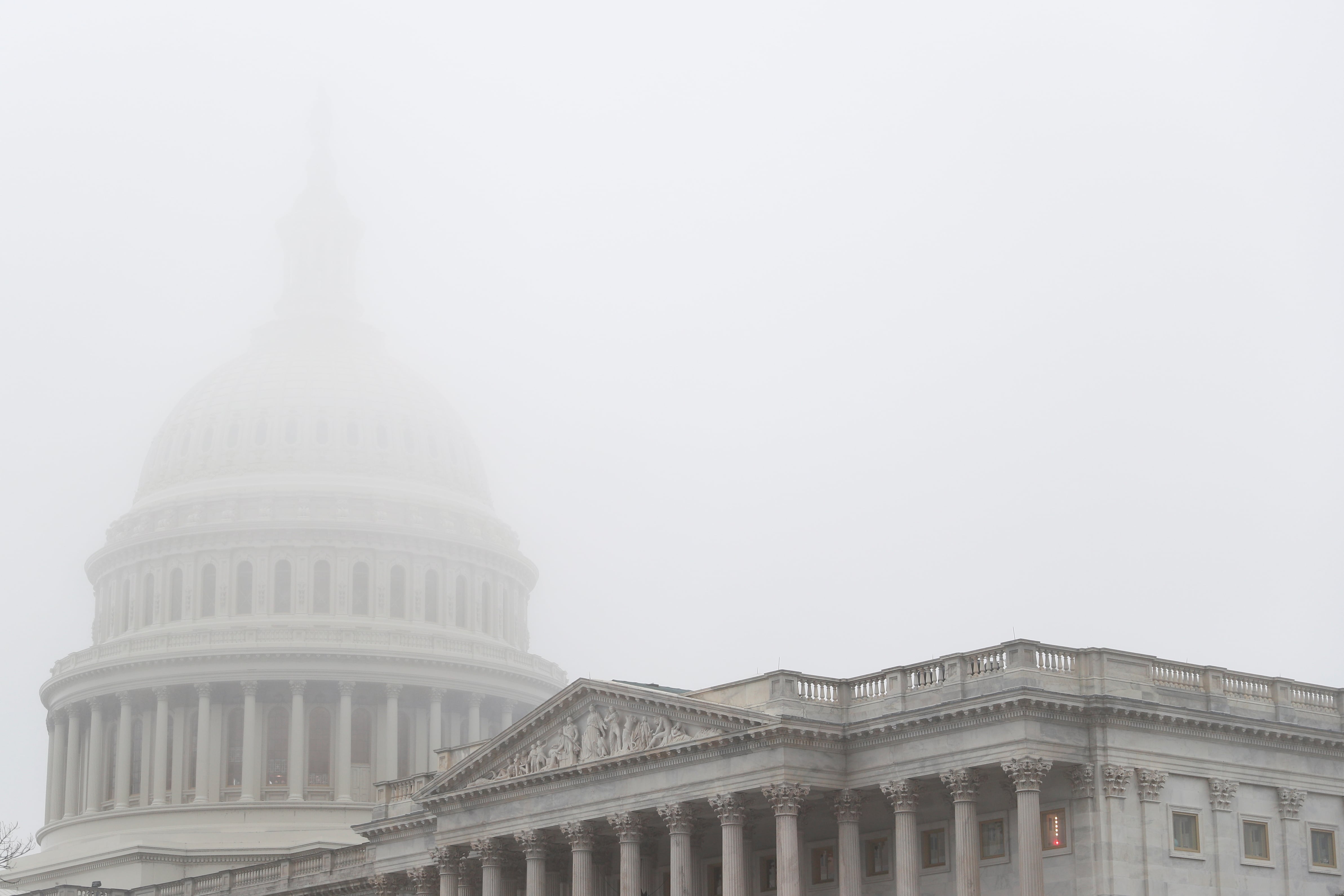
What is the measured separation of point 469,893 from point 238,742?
45.0 m

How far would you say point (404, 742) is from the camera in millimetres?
133750

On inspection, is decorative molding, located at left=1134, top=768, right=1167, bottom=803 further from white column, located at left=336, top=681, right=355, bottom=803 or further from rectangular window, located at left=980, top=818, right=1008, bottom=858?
white column, located at left=336, top=681, right=355, bottom=803

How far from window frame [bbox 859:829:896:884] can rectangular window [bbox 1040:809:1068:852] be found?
624 cm

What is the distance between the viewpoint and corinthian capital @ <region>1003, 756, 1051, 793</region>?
69.2m

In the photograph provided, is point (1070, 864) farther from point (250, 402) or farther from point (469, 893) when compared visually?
point (250, 402)

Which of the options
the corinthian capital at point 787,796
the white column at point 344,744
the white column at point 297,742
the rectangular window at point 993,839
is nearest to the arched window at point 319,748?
the white column at point 297,742

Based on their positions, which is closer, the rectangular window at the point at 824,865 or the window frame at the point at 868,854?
the window frame at the point at 868,854

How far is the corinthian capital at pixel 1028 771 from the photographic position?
69.2 metres

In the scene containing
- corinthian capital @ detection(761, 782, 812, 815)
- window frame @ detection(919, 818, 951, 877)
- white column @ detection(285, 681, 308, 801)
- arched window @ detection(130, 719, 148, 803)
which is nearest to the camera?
corinthian capital @ detection(761, 782, 812, 815)

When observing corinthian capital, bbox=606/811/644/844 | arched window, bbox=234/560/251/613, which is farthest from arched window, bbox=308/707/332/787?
corinthian capital, bbox=606/811/644/844

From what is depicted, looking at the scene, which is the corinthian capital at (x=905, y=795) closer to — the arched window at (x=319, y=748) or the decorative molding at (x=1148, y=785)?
the decorative molding at (x=1148, y=785)

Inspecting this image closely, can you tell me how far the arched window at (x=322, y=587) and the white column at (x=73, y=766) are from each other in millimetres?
16081

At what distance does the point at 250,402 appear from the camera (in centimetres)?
14275

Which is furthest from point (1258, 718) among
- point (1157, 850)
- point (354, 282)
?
point (354, 282)
